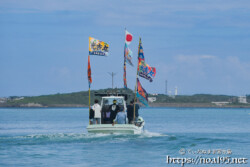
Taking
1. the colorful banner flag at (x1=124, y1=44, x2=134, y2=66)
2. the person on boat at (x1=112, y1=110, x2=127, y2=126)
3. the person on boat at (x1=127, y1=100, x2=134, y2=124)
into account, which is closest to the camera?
the person on boat at (x1=112, y1=110, x2=127, y2=126)

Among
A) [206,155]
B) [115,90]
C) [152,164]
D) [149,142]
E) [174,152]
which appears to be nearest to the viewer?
[152,164]

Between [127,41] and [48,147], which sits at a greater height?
[127,41]

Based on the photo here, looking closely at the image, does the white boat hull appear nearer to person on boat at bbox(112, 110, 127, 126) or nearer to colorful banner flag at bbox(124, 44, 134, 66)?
person on boat at bbox(112, 110, 127, 126)

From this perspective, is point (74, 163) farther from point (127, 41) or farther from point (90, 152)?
point (127, 41)

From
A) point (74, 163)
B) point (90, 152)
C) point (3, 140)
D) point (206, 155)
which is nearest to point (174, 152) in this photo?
point (206, 155)

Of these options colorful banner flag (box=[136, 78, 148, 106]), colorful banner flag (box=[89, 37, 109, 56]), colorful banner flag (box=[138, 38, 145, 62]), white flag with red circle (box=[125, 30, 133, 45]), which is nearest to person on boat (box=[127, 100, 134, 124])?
colorful banner flag (box=[136, 78, 148, 106])

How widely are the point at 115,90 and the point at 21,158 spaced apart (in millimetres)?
10973

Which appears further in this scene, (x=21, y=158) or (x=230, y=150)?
(x=230, y=150)

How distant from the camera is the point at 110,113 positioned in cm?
3469

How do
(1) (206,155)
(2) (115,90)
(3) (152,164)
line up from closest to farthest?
1. (3) (152,164)
2. (1) (206,155)
3. (2) (115,90)

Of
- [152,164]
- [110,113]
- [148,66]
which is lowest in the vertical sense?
[152,164]

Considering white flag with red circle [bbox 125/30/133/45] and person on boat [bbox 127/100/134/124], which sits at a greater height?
white flag with red circle [bbox 125/30/133/45]

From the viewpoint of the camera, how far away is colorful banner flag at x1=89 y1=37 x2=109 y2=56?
3572 centimetres

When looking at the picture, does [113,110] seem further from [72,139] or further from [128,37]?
[128,37]
